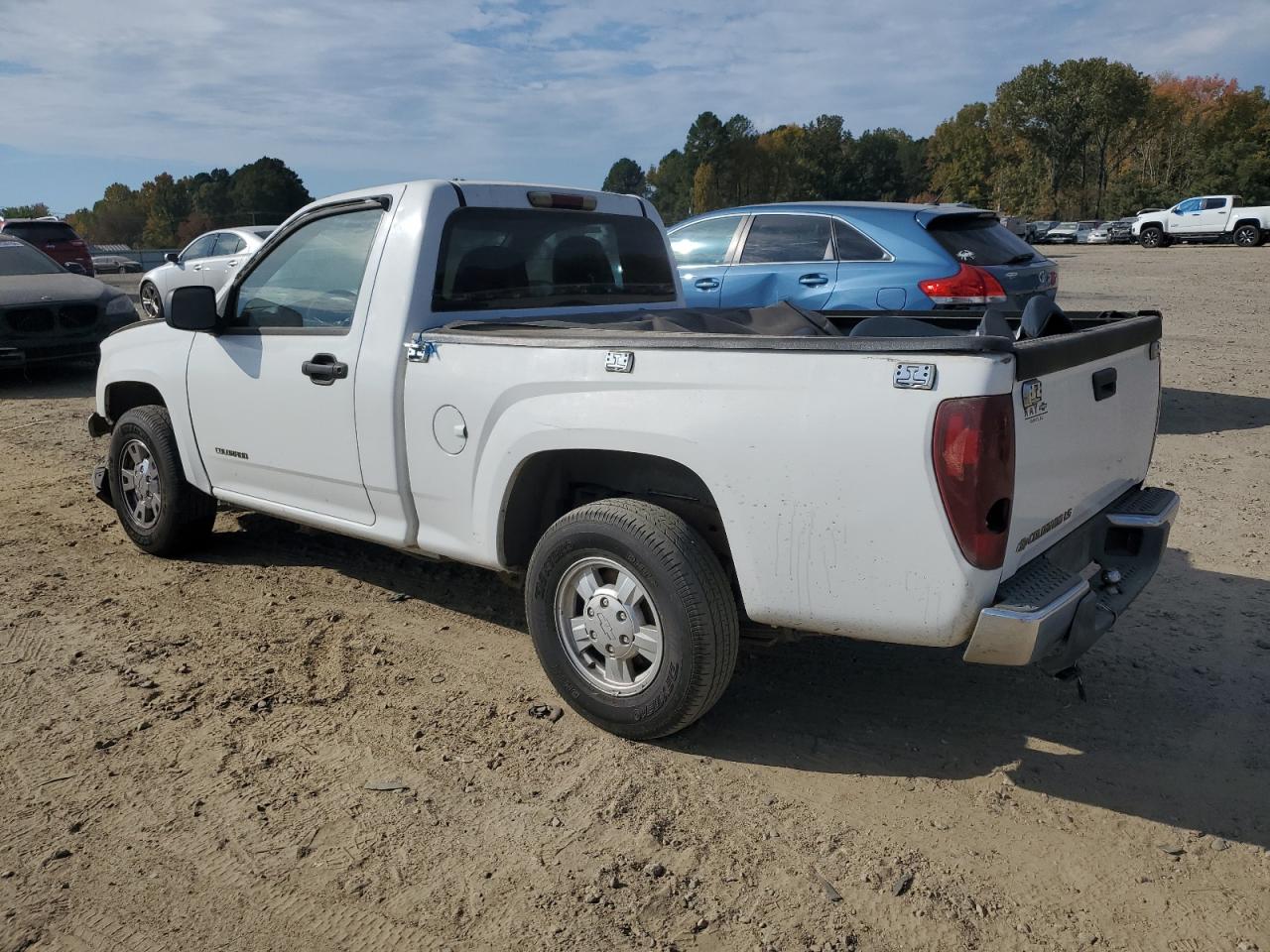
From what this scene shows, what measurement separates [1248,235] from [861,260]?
36.6 metres

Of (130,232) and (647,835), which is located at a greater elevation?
(130,232)

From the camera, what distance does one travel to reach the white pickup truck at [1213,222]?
36.8 meters

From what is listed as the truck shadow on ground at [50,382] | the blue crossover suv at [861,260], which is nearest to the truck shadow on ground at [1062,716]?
the blue crossover suv at [861,260]

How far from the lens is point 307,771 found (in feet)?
11.1

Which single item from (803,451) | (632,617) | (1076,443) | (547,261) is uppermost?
(547,261)

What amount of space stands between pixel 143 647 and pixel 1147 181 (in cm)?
7416

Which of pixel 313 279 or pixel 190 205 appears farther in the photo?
pixel 190 205

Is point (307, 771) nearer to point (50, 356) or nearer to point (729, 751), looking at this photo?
point (729, 751)

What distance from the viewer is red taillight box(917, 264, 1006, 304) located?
7.21m

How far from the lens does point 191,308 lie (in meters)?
4.57

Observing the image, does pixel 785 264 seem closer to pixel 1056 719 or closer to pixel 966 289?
pixel 966 289

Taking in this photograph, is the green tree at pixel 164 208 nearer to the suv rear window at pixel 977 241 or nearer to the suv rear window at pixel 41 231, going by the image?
the suv rear window at pixel 41 231

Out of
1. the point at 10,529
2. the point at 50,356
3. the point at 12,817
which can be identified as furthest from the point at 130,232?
the point at 12,817

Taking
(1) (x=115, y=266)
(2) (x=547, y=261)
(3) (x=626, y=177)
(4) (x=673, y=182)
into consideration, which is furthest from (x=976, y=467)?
(3) (x=626, y=177)
